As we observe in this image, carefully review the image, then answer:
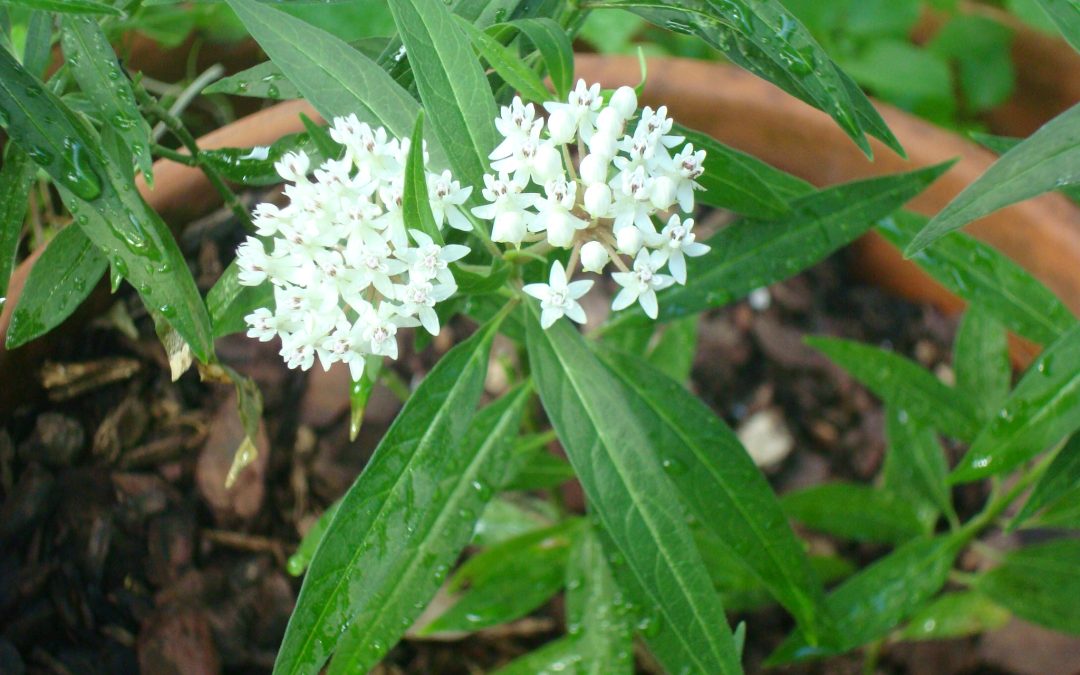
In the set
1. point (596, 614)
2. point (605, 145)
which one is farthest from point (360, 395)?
point (596, 614)

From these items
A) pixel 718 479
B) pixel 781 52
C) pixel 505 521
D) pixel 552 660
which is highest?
pixel 781 52

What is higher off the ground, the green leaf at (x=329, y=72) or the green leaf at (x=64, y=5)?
the green leaf at (x=329, y=72)

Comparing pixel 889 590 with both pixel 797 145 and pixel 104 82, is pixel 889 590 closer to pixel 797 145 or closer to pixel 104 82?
pixel 797 145

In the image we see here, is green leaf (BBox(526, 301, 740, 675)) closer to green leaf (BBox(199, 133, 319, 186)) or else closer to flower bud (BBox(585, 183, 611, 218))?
flower bud (BBox(585, 183, 611, 218))

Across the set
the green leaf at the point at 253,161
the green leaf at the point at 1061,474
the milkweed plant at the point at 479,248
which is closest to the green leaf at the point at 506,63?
the milkweed plant at the point at 479,248

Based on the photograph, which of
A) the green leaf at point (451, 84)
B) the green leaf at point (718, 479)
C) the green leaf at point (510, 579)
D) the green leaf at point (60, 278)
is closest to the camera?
the green leaf at point (451, 84)

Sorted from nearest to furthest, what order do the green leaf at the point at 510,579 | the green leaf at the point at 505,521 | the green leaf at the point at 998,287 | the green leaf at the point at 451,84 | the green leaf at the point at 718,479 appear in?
the green leaf at the point at 451,84 → the green leaf at the point at 718,479 → the green leaf at the point at 998,287 → the green leaf at the point at 510,579 → the green leaf at the point at 505,521

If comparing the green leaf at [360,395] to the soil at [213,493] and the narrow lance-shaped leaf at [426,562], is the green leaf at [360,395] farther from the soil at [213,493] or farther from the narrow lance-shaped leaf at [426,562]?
the soil at [213,493]

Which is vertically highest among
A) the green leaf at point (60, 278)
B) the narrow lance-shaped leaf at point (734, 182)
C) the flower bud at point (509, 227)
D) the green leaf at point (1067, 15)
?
the green leaf at point (1067, 15)
